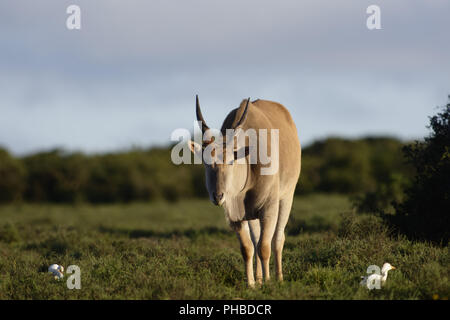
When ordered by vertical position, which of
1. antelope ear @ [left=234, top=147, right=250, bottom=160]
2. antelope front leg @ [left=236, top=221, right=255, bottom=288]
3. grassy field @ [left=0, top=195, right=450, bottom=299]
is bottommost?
grassy field @ [left=0, top=195, right=450, bottom=299]

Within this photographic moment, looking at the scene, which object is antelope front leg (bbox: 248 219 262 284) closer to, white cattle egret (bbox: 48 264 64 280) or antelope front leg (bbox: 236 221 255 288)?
antelope front leg (bbox: 236 221 255 288)

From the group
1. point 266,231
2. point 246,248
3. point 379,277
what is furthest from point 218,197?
point 379,277

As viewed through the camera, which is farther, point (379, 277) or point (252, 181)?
point (252, 181)

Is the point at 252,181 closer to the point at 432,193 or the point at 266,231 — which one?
the point at 266,231

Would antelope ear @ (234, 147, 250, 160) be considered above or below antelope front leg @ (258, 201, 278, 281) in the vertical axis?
above

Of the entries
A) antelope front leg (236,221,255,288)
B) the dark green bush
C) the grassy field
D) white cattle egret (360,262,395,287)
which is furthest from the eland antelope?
the dark green bush

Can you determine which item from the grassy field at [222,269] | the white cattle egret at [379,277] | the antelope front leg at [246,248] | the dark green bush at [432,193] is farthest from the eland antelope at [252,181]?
the dark green bush at [432,193]

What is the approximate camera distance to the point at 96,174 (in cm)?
3084

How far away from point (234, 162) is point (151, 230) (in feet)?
27.4

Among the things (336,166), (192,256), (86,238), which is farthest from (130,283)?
(336,166)

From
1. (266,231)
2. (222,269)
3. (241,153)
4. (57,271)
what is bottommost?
(222,269)

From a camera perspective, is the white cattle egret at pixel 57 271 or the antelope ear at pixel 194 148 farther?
the white cattle egret at pixel 57 271

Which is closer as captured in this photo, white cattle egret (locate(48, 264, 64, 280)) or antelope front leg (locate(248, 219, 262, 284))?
white cattle egret (locate(48, 264, 64, 280))

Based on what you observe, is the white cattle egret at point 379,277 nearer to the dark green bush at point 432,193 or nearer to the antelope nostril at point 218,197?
the antelope nostril at point 218,197
